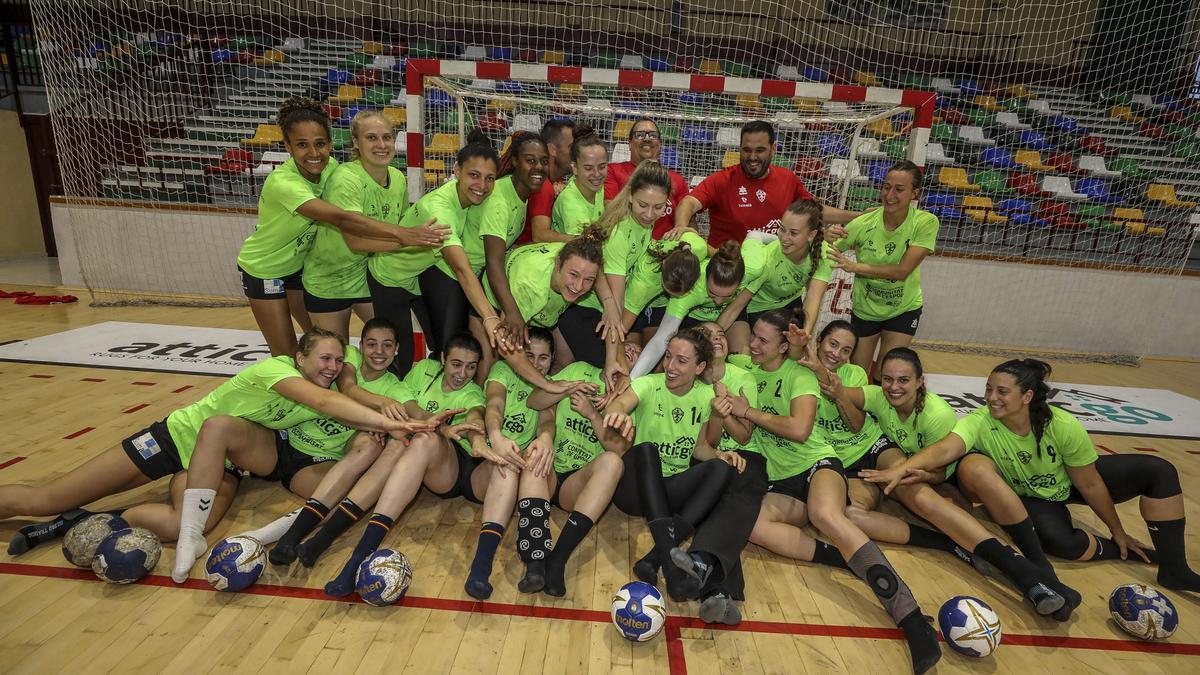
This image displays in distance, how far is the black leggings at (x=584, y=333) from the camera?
12.9 feet

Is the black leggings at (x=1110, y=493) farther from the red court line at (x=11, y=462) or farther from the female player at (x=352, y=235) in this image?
the red court line at (x=11, y=462)

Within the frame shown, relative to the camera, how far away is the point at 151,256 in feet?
28.7

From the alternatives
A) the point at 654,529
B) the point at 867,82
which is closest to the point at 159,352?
the point at 654,529

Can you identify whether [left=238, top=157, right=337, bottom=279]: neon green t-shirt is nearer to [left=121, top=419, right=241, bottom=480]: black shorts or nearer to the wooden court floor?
[left=121, top=419, right=241, bottom=480]: black shorts

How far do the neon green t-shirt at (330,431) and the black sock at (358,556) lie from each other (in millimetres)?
664

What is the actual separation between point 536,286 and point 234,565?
1926 millimetres

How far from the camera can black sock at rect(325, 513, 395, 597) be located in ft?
9.38

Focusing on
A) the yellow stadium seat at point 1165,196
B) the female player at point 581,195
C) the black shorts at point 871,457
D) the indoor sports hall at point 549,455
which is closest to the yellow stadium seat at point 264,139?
the indoor sports hall at point 549,455

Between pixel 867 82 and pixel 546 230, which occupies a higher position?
pixel 867 82

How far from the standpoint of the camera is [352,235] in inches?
153

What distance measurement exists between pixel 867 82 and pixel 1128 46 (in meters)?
Answer: 4.66

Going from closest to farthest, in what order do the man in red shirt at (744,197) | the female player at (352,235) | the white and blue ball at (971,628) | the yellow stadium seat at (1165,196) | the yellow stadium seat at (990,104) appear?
the white and blue ball at (971,628), the female player at (352,235), the man in red shirt at (744,197), the yellow stadium seat at (1165,196), the yellow stadium seat at (990,104)

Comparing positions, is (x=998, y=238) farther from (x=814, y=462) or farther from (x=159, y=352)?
(x=159, y=352)

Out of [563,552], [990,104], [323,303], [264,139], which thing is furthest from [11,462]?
[990,104]
